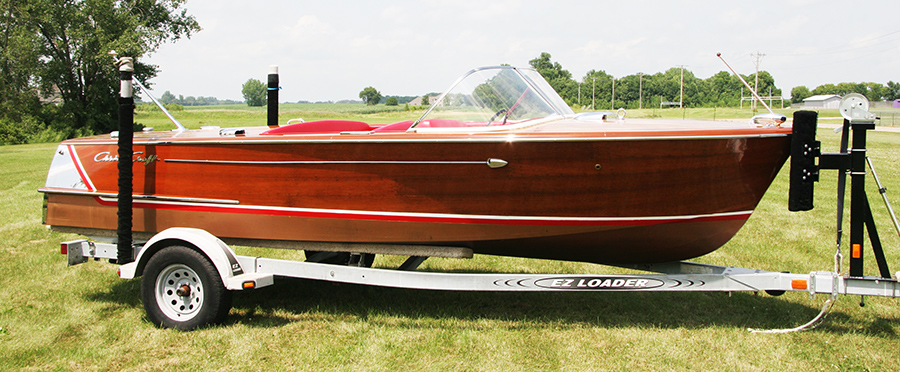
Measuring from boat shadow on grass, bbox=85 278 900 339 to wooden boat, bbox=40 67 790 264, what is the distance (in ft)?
1.69

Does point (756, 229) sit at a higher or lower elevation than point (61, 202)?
lower

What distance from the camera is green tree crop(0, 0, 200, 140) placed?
30.6 m

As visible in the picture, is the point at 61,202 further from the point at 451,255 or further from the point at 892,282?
the point at 892,282

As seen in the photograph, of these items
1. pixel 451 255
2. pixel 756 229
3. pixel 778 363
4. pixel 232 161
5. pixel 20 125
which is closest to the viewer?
pixel 778 363

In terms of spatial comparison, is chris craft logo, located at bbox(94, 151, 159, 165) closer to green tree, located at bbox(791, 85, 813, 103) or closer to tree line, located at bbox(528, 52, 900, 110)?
tree line, located at bbox(528, 52, 900, 110)

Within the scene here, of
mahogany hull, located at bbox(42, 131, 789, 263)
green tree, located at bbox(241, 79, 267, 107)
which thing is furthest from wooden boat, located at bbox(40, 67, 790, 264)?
green tree, located at bbox(241, 79, 267, 107)

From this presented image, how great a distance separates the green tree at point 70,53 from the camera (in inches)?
1203

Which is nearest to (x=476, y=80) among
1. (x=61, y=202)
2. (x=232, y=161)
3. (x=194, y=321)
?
(x=232, y=161)

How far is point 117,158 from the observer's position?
430 centimetres

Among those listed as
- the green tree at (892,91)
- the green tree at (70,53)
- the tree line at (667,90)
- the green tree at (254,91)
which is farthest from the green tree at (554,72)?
the green tree at (254,91)

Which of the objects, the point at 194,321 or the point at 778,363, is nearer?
the point at 778,363

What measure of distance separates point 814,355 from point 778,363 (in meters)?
0.27

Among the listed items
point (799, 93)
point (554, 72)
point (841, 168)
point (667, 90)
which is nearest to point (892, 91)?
point (799, 93)

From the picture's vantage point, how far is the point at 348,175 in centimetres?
378
